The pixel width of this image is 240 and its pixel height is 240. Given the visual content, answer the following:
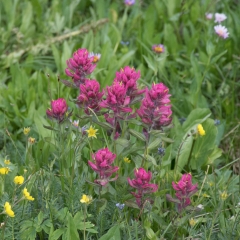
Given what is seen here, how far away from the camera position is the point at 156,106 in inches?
94.3

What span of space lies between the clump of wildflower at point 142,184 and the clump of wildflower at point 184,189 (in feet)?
0.31

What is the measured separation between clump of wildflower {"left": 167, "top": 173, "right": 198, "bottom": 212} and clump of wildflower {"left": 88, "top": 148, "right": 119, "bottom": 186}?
267mm

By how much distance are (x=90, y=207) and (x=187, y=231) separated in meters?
0.44

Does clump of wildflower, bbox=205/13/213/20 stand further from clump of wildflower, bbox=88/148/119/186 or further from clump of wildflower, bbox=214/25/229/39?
clump of wildflower, bbox=88/148/119/186

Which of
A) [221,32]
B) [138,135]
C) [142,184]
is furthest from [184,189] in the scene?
[221,32]

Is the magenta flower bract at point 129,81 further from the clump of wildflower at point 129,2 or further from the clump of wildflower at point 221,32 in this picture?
the clump of wildflower at point 129,2

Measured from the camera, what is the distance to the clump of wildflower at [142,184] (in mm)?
2303

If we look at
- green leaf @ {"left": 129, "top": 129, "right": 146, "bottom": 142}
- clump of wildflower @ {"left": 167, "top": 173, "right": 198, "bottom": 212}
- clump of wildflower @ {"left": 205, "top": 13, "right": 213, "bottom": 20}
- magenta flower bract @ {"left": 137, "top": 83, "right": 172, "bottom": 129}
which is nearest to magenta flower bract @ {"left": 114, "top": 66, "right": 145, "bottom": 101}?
magenta flower bract @ {"left": 137, "top": 83, "right": 172, "bottom": 129}

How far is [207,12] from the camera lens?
4.25m

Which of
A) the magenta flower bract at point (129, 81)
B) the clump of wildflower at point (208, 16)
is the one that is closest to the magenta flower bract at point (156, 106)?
the magenta flower bract at point (129, 81)

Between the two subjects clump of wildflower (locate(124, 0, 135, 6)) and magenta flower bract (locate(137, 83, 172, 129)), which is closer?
magenta flower bract (locate(137, 83, 172, 129))

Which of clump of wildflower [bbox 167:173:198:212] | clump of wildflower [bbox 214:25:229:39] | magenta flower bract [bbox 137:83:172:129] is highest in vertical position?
magenta flower bract [bbox 137:83:172:129]

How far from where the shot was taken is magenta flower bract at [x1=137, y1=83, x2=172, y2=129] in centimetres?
236

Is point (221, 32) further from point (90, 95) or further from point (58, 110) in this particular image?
point (58, 110)
